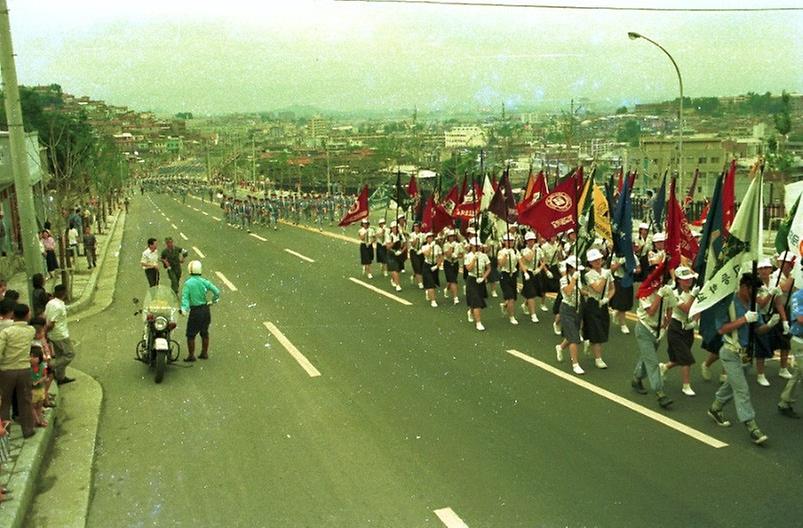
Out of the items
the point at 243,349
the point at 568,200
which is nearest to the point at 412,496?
the point at 243,349

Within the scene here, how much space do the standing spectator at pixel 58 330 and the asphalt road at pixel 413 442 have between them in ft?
2.73

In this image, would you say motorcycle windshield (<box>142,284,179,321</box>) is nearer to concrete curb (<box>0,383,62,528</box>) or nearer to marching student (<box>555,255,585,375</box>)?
concrete curb (<box>0,383,62,528</box>)

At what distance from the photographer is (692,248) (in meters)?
14.6

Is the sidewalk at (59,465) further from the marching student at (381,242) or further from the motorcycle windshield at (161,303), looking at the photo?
the marching student at (381,242)

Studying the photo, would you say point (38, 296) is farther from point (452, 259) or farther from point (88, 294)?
point (88, 294)

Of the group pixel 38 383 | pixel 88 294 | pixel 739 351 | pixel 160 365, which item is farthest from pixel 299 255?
pixel 739 351

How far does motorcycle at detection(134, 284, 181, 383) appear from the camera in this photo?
1094 centimetres

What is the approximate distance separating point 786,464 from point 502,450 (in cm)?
268

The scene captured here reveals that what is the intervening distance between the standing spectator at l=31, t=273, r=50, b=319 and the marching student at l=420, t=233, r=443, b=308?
8.00 metres

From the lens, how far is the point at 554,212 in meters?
14.5

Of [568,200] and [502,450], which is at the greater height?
[568,200]

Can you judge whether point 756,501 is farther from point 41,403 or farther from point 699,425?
point 41,403

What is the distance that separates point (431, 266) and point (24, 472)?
35.4ft

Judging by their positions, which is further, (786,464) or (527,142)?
(527,142)
